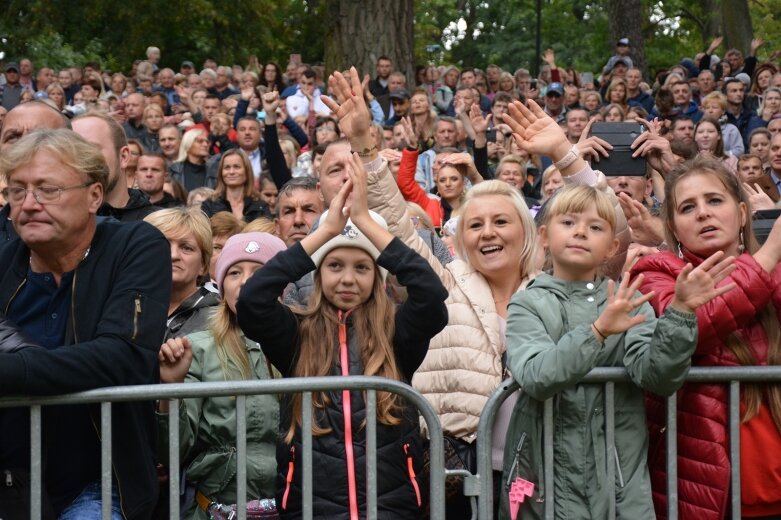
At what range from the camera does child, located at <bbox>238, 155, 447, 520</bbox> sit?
424 centimetres

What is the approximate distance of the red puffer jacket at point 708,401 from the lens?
13.6 ft

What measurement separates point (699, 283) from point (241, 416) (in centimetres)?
159

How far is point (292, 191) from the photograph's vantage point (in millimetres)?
6758

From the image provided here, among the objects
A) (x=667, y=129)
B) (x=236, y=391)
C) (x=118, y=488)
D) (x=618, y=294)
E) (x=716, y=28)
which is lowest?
(x=118, y=488)

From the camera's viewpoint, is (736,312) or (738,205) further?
(738,205)

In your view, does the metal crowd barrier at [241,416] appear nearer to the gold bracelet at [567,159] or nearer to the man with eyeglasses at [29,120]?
the gold bracelet at [567,159]

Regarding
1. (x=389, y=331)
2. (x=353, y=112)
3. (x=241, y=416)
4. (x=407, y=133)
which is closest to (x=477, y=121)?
(x=407, y=133)

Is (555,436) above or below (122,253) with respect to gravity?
below

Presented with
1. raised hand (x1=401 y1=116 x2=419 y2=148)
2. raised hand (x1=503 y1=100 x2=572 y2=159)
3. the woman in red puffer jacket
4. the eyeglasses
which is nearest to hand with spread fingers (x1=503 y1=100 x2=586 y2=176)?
raised hand (x1=503 y1=100 x2=572 y2=159)

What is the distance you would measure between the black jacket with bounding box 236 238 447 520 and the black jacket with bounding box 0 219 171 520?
0.41m

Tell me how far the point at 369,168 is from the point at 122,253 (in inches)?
62.2

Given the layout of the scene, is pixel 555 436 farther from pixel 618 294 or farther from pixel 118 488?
pixel 118 488

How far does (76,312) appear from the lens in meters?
3.94

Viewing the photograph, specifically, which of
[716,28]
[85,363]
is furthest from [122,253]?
[716,28]
